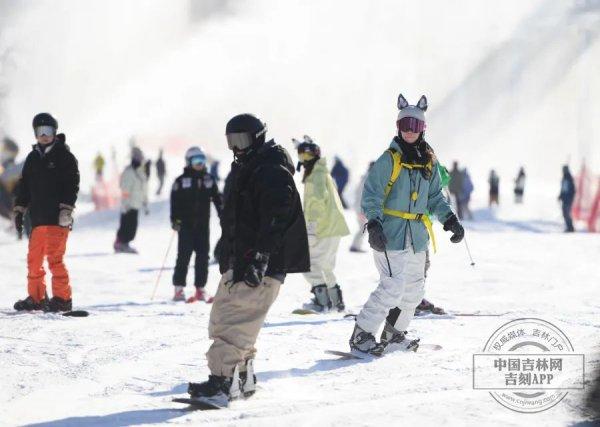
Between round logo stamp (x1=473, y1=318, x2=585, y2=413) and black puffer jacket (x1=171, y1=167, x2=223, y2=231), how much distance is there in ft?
11.8

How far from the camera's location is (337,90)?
78.2 metres

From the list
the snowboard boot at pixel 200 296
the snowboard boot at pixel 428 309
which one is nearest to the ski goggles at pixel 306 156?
the snowboard boot at pixel 428 309

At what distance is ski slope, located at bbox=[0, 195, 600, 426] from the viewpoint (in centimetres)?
453

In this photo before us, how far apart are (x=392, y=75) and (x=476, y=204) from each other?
5197 centimetres

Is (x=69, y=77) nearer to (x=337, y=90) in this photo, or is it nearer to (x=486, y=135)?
(x=337, y=90)

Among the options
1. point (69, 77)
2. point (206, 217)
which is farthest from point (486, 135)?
point (206, 217)

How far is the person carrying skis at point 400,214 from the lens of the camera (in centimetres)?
594

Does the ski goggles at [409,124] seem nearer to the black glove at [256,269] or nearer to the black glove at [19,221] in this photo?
the black glove at [256,269]

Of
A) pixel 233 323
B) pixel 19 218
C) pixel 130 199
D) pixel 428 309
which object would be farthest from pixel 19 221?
pixel 130 199

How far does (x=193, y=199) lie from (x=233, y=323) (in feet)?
15.4

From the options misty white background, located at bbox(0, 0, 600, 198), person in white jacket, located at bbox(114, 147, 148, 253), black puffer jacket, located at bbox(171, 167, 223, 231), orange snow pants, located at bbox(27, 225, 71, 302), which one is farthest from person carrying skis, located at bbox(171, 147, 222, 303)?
misty white background, located at bbox(0, 0, 600, 198)

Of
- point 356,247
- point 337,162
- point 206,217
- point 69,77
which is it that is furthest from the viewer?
point 69,77

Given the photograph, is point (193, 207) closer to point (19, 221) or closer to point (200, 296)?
point (200, 296)

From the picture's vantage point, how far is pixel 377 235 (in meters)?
5.68
